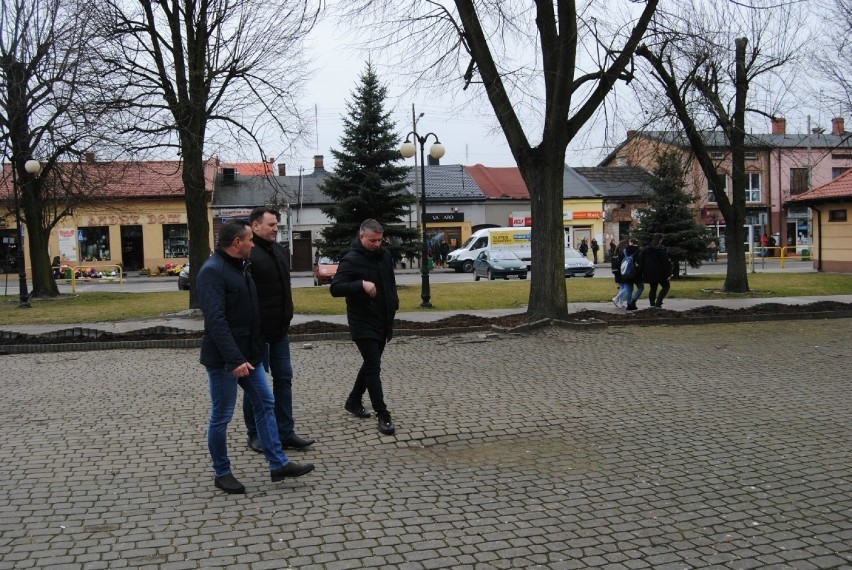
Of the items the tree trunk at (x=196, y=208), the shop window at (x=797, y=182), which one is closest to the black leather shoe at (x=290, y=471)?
the tree trunk at (x=196, y=208)

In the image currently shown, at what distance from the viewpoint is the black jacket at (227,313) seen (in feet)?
16.0

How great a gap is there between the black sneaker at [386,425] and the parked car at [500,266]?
26.2 metres

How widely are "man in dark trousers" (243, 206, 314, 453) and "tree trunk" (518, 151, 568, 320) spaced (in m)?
8.85

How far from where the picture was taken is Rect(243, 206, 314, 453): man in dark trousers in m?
5.72

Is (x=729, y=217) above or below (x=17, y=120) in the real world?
below

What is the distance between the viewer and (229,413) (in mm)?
5074

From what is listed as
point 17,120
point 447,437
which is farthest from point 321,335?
point 17,120

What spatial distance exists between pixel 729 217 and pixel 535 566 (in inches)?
759

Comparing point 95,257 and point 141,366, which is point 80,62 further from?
point 95,257

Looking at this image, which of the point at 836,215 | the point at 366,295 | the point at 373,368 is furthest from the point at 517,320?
the point at 836,215

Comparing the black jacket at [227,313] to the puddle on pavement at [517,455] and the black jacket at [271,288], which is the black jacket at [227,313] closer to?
the black jacket at [271,288]

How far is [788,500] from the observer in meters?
4.77

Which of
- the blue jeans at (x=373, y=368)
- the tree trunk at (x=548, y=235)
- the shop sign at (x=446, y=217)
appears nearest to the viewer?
the blue jeans at (x=373, y=368)

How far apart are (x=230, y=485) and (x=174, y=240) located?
1853 inches
